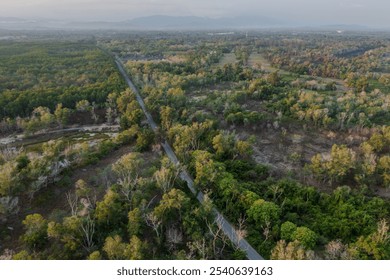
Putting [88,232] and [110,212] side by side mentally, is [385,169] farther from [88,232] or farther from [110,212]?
[88,232]

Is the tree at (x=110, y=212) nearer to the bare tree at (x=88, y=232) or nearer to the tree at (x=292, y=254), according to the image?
the bare tree at (x=88, y=232)

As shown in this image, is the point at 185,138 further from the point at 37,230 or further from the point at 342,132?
the point at 342,132

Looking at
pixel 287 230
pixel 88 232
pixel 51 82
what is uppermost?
pixel 51 82

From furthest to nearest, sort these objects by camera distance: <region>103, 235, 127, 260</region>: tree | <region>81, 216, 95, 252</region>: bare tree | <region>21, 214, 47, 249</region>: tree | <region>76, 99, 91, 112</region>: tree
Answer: <region>76, 99, 91, 112</region>: tree
<region>21, 214, 47, 249</region>: tree
<region>81, 216, 95, 252</region>: bare tree
<region>103, 235, 127, 260</region>: tree

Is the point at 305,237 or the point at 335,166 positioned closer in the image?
the point at 305,237

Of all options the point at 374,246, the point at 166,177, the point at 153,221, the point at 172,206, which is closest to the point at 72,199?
the point at 166,177

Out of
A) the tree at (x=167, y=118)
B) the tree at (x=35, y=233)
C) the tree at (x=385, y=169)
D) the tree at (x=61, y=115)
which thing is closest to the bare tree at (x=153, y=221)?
the tree at (x=35, y=233)

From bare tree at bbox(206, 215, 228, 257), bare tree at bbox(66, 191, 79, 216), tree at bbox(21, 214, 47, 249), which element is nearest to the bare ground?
bare tree at bbox(66, 191, 79, 216)

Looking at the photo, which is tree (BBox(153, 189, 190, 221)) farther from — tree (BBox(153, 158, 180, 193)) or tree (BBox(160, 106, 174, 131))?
tree (BBox(160, 106, 174, 131))

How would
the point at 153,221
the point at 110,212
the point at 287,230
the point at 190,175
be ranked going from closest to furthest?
the point at 153,221
the point at 287,230
the point at 110,212
the point at 190,175

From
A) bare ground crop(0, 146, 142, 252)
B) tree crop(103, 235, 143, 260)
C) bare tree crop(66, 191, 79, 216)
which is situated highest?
tree crop(103, 235, 143, 260)
